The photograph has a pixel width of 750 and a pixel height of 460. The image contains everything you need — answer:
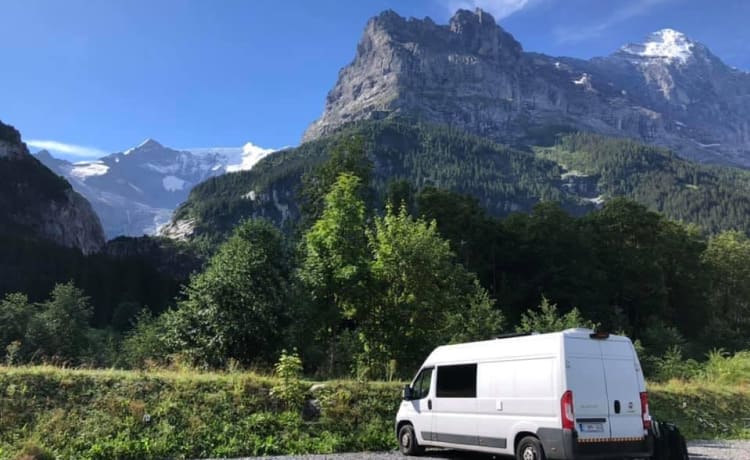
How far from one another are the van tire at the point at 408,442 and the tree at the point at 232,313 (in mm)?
7364

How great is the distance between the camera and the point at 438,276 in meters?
27.1

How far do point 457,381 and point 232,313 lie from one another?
10.0 metres

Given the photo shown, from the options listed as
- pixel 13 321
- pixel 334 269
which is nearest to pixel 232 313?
pixel 334 269

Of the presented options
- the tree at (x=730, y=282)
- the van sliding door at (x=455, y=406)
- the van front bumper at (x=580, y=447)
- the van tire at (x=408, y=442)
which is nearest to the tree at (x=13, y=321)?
the van tire at (x=408, y=442)

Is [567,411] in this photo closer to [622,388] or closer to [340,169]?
[622,388]

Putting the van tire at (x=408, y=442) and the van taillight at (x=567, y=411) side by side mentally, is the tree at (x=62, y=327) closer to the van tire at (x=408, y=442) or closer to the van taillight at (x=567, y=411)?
the van tire at (x=408, y=442)

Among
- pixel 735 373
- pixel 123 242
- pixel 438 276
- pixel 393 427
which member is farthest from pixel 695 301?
pixel 123 242

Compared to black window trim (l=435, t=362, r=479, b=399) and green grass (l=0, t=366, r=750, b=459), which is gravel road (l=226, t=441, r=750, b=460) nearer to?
green grass (l=0, t=366, r=750, b=459)

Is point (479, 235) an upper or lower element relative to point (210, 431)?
upper

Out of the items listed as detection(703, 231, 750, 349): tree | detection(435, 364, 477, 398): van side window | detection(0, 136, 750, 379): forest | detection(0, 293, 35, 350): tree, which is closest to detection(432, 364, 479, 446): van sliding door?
detection(435, 364, 477, 398): van side window

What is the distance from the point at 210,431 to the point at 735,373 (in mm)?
28317

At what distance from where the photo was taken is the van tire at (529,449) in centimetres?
1030

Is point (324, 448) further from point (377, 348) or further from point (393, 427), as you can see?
point (377, 348)

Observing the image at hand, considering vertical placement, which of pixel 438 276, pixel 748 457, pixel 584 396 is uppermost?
pixel 438 276
